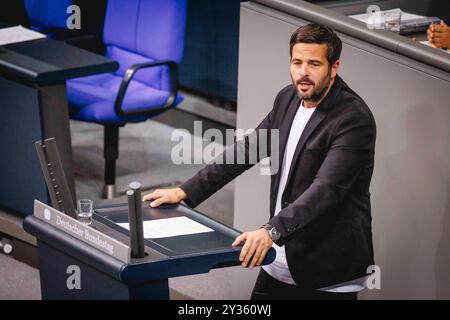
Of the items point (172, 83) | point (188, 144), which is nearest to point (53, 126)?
point (172, 83)

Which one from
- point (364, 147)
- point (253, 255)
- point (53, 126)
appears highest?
point (364, 147)

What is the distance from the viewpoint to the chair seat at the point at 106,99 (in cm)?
535

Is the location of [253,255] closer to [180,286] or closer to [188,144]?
[180,286]

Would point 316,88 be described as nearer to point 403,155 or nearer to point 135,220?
point 403,155

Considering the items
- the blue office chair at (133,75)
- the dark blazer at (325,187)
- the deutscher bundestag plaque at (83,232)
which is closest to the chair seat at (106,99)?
the blue office chair at (133,75)

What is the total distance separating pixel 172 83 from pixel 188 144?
0.97 metres

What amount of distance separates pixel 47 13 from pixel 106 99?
921 mm

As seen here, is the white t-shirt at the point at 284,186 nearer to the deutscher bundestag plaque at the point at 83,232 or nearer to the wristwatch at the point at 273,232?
the wristwatch at the point at 273,232

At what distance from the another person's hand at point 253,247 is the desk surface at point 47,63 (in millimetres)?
2120

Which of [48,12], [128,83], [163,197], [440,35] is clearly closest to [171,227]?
[163,197]

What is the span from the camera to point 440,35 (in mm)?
4055

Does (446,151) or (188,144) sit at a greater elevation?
(446,151)

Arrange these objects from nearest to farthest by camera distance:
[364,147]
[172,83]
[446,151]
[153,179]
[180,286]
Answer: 1. [364,147]
2. [446,151]
3. [180,286]
4. [172,83]
5. [153,179]

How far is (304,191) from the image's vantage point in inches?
128
